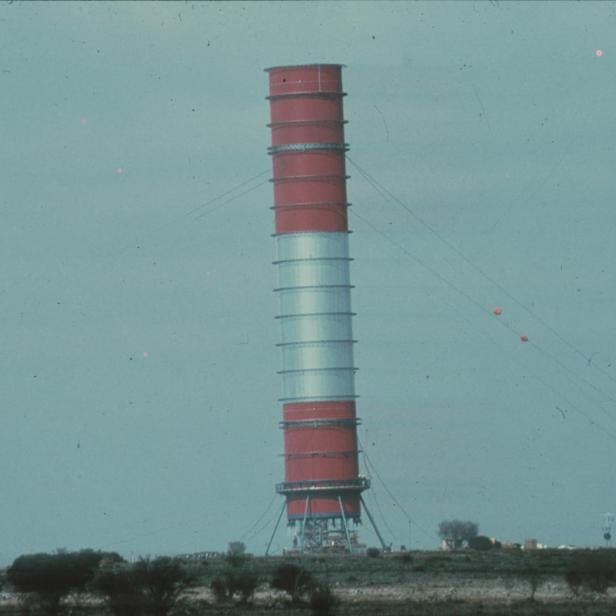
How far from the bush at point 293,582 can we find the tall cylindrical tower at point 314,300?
1626 inches

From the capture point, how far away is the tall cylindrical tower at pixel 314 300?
313ft

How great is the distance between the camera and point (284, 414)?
96938mm

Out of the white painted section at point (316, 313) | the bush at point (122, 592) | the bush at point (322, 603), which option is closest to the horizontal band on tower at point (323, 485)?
the white painted section at point (316, 313)

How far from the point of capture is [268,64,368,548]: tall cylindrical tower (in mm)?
95500

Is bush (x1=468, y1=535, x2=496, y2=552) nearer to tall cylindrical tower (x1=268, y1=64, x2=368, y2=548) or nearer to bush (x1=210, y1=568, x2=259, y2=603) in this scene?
tall cylindrical tower (x1=268, y1=64, x2=368, y2=548)

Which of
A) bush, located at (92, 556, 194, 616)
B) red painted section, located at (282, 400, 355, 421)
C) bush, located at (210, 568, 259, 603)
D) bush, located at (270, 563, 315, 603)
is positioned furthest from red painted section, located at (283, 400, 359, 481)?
bush, located at (92, 556, 194, 616)

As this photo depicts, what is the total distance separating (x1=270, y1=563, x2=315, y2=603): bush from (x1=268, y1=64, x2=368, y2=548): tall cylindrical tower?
41.3 metres

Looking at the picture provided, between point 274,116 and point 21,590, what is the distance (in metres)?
46.6

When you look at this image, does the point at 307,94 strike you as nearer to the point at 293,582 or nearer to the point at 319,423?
the point at 319,423

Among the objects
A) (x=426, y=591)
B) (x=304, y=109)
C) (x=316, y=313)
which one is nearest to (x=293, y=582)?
(x=426, y=591)

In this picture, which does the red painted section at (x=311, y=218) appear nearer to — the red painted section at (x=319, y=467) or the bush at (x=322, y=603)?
the red painted section at (x=319, y=467)

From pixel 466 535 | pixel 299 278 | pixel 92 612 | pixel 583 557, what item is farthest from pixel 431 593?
pixel 466 535

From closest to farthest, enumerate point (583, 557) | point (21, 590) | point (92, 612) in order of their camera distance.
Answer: point (92, 612) → point (21, 590) → point (583, 557)

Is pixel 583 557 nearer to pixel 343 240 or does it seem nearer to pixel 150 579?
pixel 150 579
